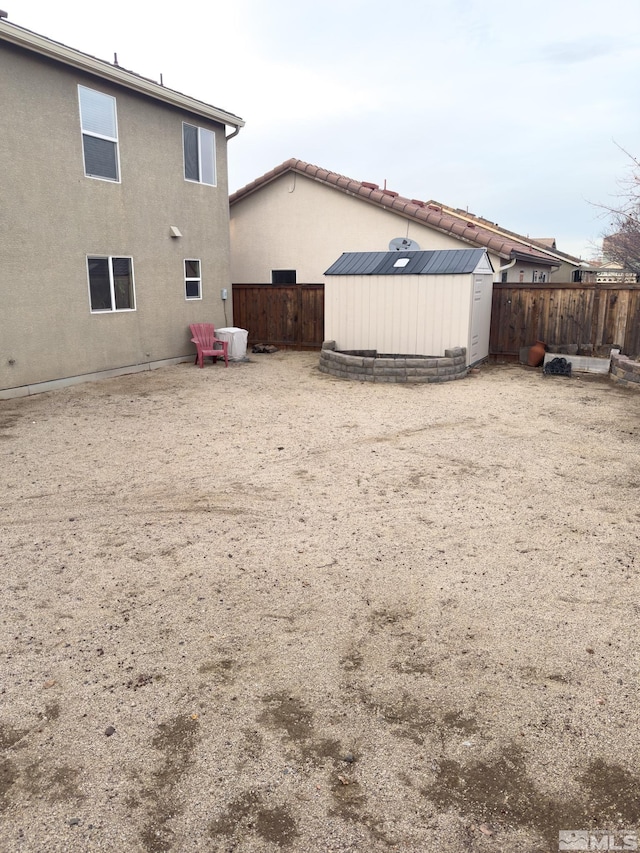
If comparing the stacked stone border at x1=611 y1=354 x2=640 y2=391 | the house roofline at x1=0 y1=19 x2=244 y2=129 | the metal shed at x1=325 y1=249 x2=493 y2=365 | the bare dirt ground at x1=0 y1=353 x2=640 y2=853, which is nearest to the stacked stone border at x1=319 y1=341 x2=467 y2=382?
the metal shed at x1=325 y1=249 x2=493 y2=365

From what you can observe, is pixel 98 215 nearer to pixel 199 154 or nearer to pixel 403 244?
pixel 199 154

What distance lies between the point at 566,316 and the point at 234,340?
23.1 ft

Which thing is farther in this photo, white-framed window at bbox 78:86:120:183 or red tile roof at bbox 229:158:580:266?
red tile roof at bbox 229:158:580:266

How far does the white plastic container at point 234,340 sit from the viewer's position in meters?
13.0

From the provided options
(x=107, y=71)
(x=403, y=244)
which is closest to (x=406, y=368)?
(x=403, y=244)

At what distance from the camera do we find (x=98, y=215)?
1043 cm

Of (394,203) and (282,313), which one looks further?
(282,313)

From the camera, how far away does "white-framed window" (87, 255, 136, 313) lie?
10.5 m

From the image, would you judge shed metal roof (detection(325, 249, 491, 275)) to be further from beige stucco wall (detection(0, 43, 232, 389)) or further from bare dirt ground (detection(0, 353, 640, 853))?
bare dirt ground (detection(0, 353, 640, 853))

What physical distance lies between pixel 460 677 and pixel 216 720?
1.17m

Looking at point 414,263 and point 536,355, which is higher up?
point 414,263

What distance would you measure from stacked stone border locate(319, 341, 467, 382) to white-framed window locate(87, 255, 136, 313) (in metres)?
4.22

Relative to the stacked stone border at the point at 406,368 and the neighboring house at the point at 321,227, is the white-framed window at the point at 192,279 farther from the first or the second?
the stacked stone border at the point at 406,368

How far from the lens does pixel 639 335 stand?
Answer: 462 inches
